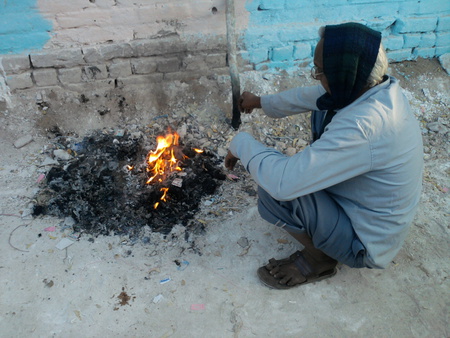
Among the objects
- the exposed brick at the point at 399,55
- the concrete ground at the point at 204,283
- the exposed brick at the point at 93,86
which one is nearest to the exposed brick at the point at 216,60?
the exposed brick at the point at 93,86

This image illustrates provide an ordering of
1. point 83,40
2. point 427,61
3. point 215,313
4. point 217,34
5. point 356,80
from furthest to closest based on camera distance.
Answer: point 427,61 → point 217,34 → point 83,40 → point 215,313 → point 356,80

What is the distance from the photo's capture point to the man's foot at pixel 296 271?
2828mm

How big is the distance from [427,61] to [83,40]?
158 inches

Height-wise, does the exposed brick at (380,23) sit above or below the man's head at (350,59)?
below

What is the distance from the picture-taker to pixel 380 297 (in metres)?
2.81

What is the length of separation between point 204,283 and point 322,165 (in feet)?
4.15

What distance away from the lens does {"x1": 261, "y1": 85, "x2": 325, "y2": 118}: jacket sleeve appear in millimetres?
3078

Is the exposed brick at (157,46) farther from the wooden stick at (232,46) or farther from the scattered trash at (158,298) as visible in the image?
the scattered trash at (158,298)

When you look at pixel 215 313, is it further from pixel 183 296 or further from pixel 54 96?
pixel 54 96

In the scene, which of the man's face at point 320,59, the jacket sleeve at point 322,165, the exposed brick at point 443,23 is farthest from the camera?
the exposed brick at point 443,23

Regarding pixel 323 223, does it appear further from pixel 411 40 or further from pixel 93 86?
pixel 411 40

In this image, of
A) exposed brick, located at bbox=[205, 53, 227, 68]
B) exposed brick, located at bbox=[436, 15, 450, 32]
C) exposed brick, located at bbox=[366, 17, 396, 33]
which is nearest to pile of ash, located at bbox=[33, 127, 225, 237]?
exposed brick, located at bbox=[205, 53, 227, 68]

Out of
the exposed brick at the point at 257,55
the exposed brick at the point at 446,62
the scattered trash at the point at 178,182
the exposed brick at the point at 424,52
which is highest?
the exposed brick at the point at 257,55

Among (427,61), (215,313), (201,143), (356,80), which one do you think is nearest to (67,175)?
(201,143)
